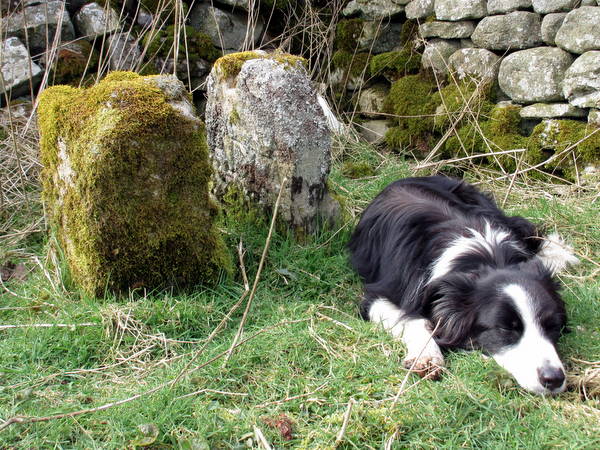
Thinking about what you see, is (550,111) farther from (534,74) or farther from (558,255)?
(558,255)

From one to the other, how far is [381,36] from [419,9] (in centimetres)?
57

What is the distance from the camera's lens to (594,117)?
201 inches

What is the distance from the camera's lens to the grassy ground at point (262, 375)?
98.6 inches

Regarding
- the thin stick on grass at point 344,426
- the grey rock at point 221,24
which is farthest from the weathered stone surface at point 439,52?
the thin stick on grass at point 344,426

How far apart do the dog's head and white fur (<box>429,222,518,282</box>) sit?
20 cm

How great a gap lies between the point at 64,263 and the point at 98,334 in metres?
0.76

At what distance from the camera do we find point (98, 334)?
323 cm

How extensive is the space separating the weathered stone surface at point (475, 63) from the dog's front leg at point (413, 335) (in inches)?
120

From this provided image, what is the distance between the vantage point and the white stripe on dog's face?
8.81 feet

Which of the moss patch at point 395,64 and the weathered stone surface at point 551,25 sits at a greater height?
the weathered stone surface at point 551,25

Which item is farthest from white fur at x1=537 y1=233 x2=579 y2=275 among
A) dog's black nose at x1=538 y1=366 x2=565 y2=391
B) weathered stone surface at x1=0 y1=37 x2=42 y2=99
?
weathered stone surface at x1=0 y1=37 x2=42 y2=99

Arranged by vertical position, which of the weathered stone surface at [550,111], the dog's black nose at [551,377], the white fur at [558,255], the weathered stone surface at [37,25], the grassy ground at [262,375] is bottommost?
the grassy ground at [262,375]

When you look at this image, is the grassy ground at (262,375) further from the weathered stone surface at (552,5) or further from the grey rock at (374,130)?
the grey rock at (374,130)

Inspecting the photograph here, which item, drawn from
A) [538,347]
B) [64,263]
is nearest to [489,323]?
[538,347]
